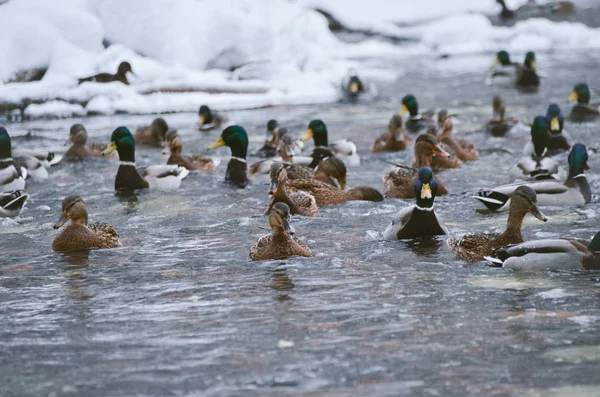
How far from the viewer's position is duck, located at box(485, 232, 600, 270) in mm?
7855

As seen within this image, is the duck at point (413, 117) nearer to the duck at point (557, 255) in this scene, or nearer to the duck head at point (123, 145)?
the duck head at point (123, 145)

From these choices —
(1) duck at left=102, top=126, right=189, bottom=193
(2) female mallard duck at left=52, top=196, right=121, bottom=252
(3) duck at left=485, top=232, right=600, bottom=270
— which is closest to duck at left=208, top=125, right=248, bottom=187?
(1) duck at left=102, top=126, right=189, bottom=193

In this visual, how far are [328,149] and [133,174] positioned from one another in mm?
2721

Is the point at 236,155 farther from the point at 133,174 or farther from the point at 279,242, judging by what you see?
the point at 279,242

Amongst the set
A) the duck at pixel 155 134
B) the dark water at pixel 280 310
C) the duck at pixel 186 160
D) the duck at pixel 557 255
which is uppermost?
the duck at pixel 155 134

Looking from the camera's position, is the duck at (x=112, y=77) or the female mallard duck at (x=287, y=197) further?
the duck at (x=112, y=77)

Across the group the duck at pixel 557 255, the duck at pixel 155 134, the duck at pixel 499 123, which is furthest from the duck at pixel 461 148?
the duck at pixel 557 255

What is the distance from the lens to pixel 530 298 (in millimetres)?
7285

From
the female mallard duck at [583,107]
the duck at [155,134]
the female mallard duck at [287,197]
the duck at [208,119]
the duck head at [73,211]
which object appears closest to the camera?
the duck head at [73,211]

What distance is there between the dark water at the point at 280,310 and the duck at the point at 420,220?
13cm

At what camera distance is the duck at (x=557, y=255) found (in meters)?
7.86

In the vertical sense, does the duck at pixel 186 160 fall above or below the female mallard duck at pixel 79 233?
above

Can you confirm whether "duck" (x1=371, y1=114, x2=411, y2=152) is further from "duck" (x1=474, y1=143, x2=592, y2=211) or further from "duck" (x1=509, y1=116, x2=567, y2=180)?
"duck" (x1=474, y1=143, x2=592, y2=211)

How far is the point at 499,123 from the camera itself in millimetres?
15656
